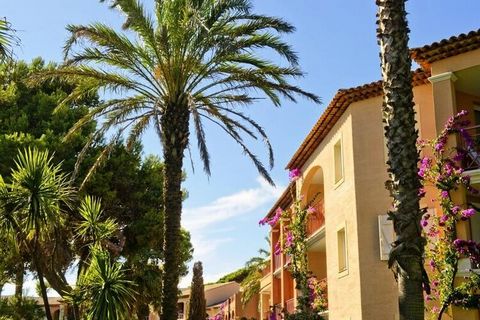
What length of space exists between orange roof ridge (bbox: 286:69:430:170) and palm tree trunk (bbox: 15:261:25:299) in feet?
42.6

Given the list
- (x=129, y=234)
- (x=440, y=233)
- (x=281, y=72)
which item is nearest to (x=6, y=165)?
(x=129, y=234)

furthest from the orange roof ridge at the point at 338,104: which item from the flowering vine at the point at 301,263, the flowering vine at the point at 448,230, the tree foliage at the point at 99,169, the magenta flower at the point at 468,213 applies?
the tree foliage at the point at 99,169

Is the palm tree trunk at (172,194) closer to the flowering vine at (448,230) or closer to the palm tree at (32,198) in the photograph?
the palm tree at (32,198)

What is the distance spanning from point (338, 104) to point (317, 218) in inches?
245

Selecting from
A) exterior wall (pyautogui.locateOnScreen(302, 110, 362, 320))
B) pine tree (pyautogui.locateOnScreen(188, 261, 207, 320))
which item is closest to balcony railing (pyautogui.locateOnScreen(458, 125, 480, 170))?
exterior wall (pyautogui.locateOnScreen(302, 110, 362, 320))

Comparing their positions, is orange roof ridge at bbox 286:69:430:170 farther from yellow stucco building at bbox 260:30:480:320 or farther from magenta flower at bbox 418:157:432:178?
magenta flower at bbox 418:157:432:178

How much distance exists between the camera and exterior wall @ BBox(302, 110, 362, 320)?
59.4 feet

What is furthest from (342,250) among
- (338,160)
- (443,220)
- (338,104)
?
(443,220)

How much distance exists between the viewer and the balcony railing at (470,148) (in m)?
14.6

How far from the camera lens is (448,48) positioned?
51.3 feet

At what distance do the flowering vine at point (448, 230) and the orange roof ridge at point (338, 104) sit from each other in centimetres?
312

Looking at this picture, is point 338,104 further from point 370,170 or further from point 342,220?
point 342,220

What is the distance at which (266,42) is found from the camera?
17.1 meters

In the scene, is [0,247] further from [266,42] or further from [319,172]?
[319,172]
